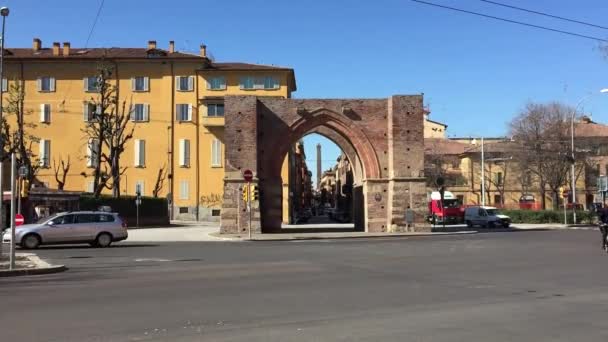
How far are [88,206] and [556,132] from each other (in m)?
42.9

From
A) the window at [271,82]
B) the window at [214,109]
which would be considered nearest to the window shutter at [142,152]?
the window at [214,109]

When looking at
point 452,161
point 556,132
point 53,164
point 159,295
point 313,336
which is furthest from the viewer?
point 452,161

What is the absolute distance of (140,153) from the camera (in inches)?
2611

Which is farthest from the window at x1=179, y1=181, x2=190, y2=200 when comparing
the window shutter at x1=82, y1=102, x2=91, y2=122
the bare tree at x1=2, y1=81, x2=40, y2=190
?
the bare tree at x1=2, y1=81, x2=40, y2=190

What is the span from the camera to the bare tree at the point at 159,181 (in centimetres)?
6400

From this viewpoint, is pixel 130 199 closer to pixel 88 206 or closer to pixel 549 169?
Result: pixel 88 206

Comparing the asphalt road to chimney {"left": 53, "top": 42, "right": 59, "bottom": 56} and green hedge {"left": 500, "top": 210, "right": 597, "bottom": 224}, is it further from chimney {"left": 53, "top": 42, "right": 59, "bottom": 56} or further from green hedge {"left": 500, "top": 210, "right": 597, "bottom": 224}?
chimney {"left": 53, "top": 42, "right": 59, "bottom": 56}

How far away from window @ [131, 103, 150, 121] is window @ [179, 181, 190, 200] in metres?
8.06

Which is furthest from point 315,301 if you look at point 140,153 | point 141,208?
point 140,153

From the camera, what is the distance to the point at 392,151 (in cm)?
3981

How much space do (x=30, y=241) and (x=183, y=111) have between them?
41.5m

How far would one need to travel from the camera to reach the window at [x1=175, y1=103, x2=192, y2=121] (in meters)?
66.6

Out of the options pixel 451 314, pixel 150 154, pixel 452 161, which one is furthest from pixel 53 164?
pixel 451 314

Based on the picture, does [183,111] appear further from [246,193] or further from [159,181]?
[246,193]
